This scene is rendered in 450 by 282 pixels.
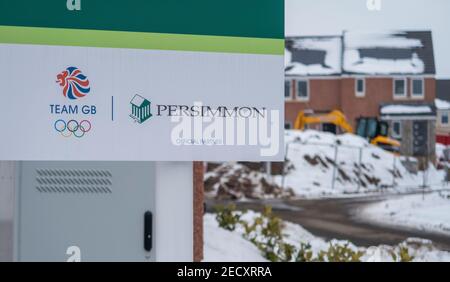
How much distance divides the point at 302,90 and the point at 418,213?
3.76 feet

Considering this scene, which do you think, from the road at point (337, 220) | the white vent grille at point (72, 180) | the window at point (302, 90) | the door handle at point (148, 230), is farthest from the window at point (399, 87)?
the white vent grille at point (72, 180)

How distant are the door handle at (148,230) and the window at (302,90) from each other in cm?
131

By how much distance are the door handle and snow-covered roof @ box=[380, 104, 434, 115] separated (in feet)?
5.80

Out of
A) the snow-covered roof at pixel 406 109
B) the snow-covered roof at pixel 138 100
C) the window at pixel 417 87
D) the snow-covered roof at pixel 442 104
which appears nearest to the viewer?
the snow-covered roof at pixel 138 100

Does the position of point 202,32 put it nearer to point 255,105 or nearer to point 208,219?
point 255,105

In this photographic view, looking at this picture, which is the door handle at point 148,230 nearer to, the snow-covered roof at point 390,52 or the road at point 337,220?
the road at point 337,220

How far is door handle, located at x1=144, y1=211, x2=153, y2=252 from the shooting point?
3953 mm

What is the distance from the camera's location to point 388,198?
4.85 meters

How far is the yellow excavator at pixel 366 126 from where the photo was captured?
15.0 feet

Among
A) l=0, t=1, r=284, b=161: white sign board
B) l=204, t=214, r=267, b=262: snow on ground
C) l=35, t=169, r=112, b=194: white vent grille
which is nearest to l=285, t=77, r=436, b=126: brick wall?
l=0, t=1, r=284, b=161: white sign board

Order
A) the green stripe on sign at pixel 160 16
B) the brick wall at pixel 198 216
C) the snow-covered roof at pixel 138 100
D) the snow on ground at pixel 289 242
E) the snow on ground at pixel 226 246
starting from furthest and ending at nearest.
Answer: the brick wall at pixel 198 216 → the snow on ground at pixel 226 246 → the snow on ground at pixel 289 242 → the snow-covered roof at pixel 138 100 → the green stripe on sign at pixel 160 16

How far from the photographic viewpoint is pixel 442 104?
4211 millimetres

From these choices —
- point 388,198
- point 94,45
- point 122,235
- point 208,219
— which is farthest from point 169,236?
point 208,219

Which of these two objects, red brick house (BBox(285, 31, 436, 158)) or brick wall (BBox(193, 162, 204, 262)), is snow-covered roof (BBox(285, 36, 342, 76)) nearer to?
red brick house (BBox(285, 31, 436, 158))
